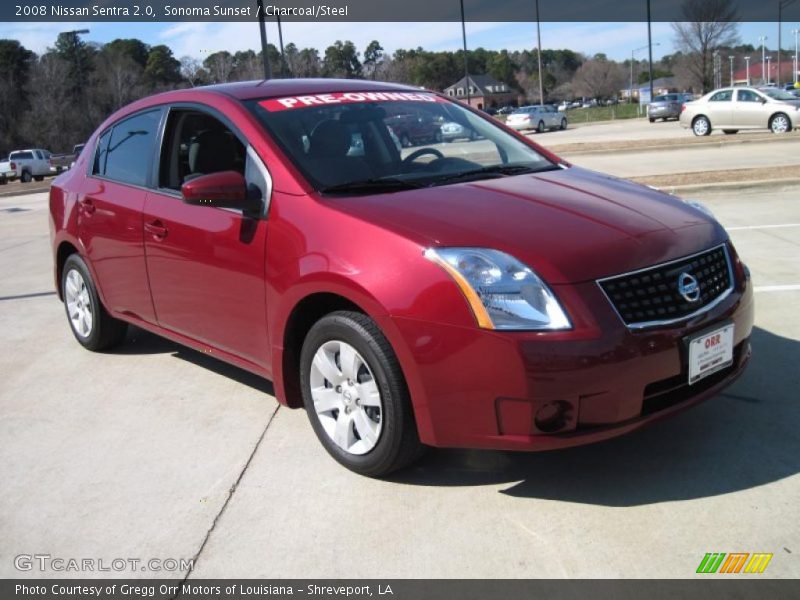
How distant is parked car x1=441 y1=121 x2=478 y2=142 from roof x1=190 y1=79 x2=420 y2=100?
1.44 feet

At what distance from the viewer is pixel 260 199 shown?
3.71 meters

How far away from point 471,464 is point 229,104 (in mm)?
2190

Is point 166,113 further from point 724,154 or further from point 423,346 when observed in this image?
point 724,154

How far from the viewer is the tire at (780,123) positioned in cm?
2373

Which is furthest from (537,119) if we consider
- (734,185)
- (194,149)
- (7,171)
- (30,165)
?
(194,149)

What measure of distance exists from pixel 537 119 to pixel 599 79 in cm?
6212

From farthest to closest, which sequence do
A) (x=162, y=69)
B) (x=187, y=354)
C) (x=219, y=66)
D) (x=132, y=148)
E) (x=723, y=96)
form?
1. (x=162, y=69)
2. (x=219, y=66)
3. (x=723, y=96)
4. (x=187, y=354)
5. (x=132, y=148)

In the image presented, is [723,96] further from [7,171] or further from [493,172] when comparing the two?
[7,171]

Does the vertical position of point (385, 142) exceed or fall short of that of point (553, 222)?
it exceeds it

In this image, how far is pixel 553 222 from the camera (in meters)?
3.23

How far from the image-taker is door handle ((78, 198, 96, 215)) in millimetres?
5109

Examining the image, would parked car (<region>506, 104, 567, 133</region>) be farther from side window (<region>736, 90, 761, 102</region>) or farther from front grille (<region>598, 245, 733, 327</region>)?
front grille (<region>598, 245, 733, 327</region>)

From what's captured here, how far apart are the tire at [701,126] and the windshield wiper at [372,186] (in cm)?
2411

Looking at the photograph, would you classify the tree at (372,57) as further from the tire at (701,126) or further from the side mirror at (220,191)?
the side mirror at (220,191)
